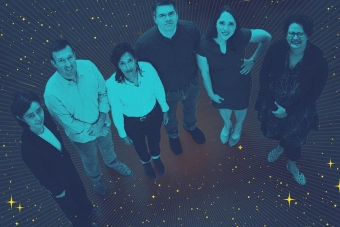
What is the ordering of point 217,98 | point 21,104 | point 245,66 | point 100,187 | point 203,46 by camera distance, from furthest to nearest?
point 100,187 → point 217,98 → point 245,66 → point 203,46 → point 21,104

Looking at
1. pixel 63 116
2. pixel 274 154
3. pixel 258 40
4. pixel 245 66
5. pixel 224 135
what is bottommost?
pixel 274 154

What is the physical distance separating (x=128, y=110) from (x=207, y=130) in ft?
4.34

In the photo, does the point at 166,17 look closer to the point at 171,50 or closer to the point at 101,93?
the point at 171,50

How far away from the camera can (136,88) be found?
224cm

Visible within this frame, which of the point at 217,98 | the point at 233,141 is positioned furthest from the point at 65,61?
the point at 233,141

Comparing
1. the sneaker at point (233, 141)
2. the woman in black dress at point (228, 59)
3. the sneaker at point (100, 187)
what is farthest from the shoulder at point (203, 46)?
the sneaker at point (100, 187)

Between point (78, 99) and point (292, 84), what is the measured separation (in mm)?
1601

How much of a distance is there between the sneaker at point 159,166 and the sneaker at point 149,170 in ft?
0.20

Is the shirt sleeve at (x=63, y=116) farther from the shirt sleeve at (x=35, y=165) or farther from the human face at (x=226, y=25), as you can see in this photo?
the human face at (x=226, y=25)

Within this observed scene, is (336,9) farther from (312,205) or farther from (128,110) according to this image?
(128,110)

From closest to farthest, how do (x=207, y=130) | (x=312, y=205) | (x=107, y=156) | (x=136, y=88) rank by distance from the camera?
1. (x=136, y=88)
2. (x=312, y=205)
3. (x=107, y=156)
4. (x=207, y=130)

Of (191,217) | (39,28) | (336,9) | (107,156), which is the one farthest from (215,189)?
(39,28)

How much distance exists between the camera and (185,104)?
9.73 ft

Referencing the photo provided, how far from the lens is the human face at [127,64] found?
2057 millimetres
